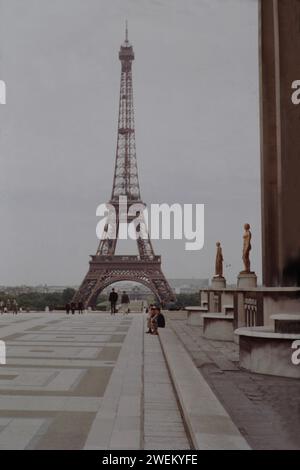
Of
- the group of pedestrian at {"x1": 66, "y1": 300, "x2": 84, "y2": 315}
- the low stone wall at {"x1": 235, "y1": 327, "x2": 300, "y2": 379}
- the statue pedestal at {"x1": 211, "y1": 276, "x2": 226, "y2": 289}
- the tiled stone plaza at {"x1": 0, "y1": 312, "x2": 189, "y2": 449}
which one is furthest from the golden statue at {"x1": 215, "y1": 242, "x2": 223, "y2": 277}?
the group of pedestrian at {"x1": 66, "y1": 300, "x2": 84, "y2": 315}

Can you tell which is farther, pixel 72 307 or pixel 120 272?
pixel 120 272

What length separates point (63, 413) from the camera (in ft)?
23.4

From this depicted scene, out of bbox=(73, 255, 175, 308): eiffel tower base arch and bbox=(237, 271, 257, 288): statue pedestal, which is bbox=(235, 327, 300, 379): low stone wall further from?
bbox=(73, 255, 175, 308): eiffel tower base arch

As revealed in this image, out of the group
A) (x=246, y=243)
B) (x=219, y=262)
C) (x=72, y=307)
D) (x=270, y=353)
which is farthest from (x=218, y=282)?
(x=72, y=307)

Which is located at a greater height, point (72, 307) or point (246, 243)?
point (246, 243)

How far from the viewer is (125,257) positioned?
67438 mm

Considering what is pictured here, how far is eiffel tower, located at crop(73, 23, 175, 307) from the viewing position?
6512 centimetres

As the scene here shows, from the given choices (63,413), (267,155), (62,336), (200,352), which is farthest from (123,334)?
(63,413)

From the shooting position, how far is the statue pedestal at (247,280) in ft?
52.5

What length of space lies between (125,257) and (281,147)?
5717 centimetres

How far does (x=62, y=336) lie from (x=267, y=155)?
1009 centimetres

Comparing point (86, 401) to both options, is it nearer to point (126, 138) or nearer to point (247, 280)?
point (247, 280)

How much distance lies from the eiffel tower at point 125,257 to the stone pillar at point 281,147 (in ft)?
164
